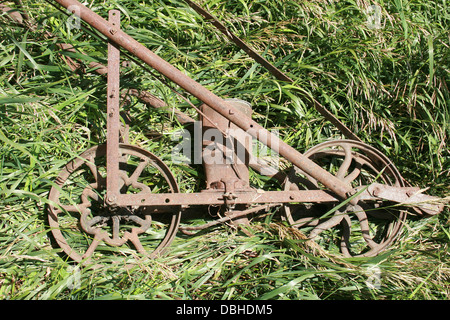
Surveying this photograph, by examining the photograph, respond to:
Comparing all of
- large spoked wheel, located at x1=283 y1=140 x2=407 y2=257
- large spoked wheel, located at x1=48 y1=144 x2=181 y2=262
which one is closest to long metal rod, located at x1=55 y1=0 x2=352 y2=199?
large spoked wheel, located at x1=283 y1=140 x2=407 y2=257

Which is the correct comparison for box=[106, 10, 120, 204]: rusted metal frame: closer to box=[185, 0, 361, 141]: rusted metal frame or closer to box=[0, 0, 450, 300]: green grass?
box=[0, 0, 450, 300]: green grass

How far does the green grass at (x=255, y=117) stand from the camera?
301cm

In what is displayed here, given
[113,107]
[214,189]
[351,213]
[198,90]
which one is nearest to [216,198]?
[214,189]

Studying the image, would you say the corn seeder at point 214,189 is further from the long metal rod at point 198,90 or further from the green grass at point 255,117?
the green grass at point 255,117

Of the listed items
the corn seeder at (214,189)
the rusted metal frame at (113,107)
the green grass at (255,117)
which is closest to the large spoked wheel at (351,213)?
the corn seeder at (214,189)

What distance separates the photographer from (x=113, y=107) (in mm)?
2975

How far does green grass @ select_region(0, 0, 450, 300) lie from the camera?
3.01 metres

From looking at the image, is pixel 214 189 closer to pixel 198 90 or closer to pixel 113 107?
pixel 198 90

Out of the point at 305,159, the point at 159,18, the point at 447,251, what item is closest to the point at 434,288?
the point at 447,251

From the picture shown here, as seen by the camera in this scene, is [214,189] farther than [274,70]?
No

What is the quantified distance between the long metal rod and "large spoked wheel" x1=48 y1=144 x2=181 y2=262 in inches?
22.7

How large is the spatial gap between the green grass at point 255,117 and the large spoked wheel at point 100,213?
4.3 inches

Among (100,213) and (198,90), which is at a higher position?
(198,90)

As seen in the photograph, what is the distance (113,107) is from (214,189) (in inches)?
33.6
